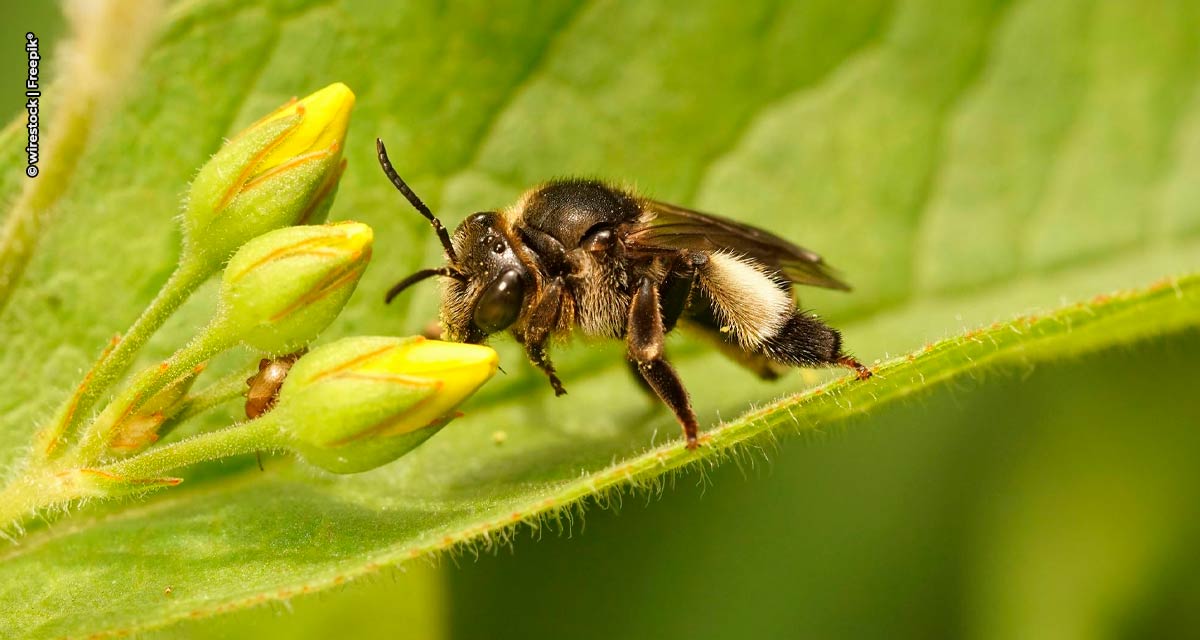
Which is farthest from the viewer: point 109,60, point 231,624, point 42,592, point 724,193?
point 724,193

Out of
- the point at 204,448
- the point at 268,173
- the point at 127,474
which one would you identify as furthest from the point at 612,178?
the point at 127,474

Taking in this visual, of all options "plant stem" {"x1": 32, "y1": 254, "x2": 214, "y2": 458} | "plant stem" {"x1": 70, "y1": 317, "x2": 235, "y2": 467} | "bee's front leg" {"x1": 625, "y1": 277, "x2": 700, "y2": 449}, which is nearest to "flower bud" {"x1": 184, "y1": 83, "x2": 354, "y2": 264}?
"plant stem" {"x1": 32, "y1": 254, "x2": 214, "y2": 458}

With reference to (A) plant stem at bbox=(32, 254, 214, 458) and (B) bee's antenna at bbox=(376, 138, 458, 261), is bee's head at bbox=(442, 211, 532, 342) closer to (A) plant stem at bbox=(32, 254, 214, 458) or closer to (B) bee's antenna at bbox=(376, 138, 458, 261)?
(B) bee's antenna at bbox=(376, 138, 458, 261)

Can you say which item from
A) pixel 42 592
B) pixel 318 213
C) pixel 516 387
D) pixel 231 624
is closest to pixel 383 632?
pixel 231 624

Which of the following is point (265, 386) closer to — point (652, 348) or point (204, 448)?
point (204, 448)

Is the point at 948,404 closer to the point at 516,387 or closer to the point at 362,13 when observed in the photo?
the point at 516,387

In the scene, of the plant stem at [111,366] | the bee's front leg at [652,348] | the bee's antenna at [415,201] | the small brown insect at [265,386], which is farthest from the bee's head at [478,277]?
the plant stem at [111,366]

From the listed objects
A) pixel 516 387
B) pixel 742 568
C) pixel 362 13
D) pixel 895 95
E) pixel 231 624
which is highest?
pixel 895 95

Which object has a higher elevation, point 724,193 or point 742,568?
point 724,193
